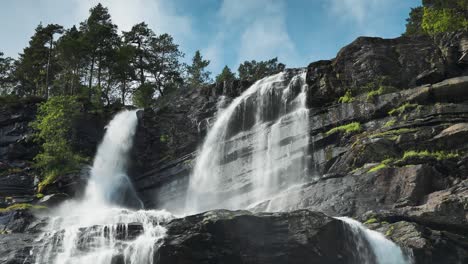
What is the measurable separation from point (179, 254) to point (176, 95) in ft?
77.0

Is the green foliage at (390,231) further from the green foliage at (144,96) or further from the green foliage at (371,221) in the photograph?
the green foliage at (144,96)

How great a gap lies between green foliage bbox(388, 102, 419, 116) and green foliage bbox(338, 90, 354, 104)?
3.23 metres

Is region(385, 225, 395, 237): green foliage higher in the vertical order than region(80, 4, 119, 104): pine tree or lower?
lower

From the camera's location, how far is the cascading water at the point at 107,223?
61.0 feet

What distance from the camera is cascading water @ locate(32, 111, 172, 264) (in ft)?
61.0

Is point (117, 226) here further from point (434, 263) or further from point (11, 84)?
point (11, 84)

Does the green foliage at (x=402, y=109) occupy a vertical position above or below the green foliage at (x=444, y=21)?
below

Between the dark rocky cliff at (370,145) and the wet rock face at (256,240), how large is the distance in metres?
0.08

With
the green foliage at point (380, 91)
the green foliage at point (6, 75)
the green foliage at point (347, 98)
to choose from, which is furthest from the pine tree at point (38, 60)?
the green foliage at point (380, 91)

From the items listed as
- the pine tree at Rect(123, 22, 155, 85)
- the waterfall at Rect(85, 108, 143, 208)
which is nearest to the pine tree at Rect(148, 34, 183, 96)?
the pine tree at Rect(123, 22, 155, 85)

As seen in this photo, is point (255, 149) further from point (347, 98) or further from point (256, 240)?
point (256, 240)

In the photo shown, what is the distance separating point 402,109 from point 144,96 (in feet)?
82.3

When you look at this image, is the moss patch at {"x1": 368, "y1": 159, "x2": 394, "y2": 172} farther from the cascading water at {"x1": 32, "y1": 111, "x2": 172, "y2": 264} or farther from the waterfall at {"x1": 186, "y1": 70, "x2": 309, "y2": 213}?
the cascading water at {"x1": 32, "y1": 111, "x2": 172, "y2": 264}

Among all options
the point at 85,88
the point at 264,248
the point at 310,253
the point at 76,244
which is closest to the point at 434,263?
the point at 310,253
